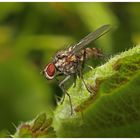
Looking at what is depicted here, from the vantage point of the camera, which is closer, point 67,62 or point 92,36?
point 92,36

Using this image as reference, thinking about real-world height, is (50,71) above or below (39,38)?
above

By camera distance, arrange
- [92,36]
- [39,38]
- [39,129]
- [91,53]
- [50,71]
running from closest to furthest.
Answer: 1. [39,129]
2. [92,36]
3. [50,71]
4. [91,53]
5. [39,38]

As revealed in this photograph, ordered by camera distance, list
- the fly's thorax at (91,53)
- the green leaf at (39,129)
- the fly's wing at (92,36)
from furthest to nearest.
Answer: the fly's thorax at (91,53)
the fly's wing at (92,36)
the green leaf at (39,129)

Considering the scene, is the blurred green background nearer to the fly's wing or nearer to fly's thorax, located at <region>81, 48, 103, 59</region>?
fly's thorax, located at <region>81, 48, 103, 59</region>

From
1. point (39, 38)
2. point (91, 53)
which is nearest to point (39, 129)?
point (91, 53)

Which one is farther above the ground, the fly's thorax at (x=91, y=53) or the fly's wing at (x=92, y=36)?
the fly's wing at (x=92, y=36)

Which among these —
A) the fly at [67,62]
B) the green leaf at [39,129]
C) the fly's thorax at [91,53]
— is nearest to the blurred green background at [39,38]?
the fly's thorax at [91,53]

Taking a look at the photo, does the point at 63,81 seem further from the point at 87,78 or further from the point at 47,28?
the point at 47,28

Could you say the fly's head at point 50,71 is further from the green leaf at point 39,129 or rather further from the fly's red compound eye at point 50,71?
the green leaf at point 39,129

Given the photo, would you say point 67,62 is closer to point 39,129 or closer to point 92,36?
point 92,36

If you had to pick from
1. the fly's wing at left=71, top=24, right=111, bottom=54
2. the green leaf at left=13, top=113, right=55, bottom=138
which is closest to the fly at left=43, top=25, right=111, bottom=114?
the fly's wing at left=71, top=24, right=111, bottom=54

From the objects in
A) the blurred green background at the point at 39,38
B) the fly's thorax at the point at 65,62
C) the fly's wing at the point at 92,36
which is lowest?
Answer: the blurred green background at the point at 39,38
